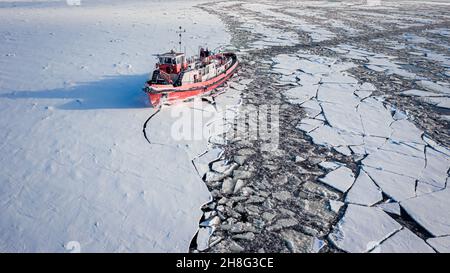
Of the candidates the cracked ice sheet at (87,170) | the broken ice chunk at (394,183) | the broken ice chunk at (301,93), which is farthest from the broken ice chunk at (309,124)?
the cracked ice sheet at (87,170)

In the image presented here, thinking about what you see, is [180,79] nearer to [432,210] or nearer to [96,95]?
[96,95]

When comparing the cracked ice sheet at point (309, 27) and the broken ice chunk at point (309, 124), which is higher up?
the cracked ice sheet at point (309, 27)

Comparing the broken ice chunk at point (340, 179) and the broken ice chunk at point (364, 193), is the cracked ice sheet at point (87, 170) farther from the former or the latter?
the broken ice chunk at point (364, 193)

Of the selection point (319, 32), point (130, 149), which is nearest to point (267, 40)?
point (319, 32)

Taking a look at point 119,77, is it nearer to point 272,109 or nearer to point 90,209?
point 272,109

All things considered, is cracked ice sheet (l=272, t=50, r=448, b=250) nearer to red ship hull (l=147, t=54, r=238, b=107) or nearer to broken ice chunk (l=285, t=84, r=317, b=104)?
broken ice chunk (l=285, t=84, r=317, b=104)

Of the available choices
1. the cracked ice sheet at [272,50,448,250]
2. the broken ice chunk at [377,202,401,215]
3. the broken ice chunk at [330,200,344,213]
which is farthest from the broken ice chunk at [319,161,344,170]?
the broken ice chunk at [377,202,401,215]
